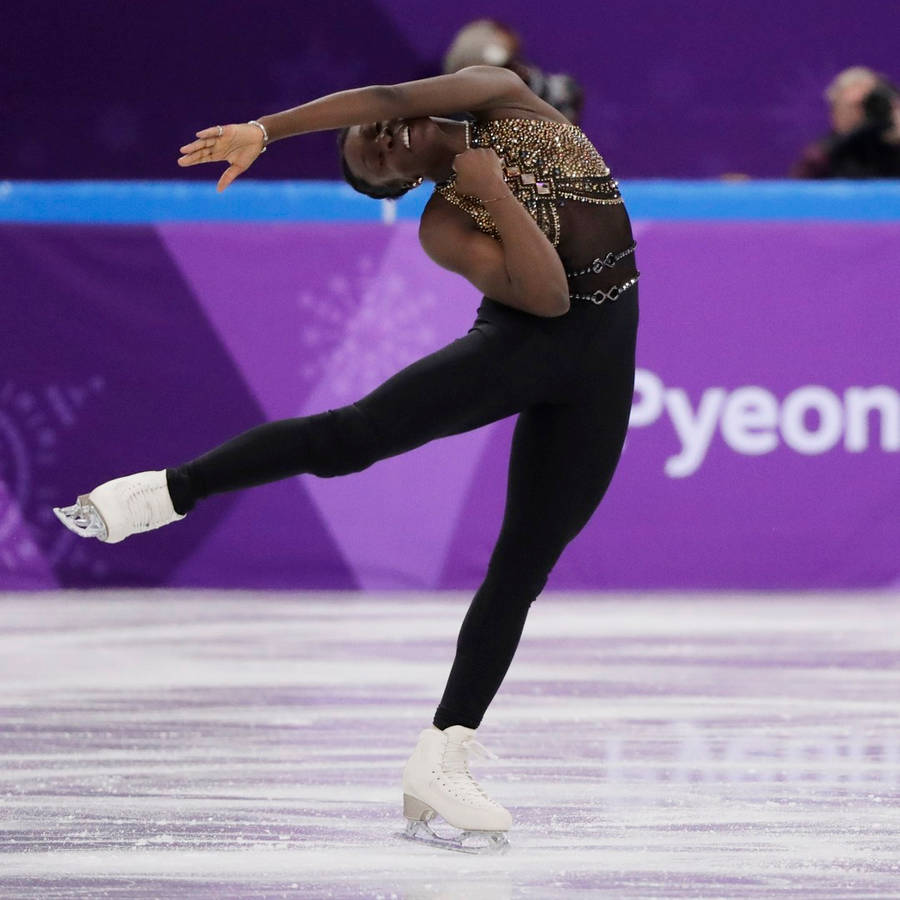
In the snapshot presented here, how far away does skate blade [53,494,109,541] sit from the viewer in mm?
2912

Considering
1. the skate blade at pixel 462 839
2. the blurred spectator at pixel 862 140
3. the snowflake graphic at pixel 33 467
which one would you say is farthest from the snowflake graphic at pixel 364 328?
the skate blade at pixel 462 839

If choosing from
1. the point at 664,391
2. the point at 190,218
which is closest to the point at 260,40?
the point at 190,218

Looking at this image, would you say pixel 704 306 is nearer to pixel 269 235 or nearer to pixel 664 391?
pixel 664 391

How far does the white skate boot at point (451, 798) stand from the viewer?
302 centimetres

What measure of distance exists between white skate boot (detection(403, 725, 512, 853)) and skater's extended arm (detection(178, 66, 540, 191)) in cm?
97

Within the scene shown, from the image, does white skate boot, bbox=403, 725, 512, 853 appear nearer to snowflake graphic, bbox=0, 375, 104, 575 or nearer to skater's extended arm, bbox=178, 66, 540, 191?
skater's extended arm, bbox=178, 66, 540, 191

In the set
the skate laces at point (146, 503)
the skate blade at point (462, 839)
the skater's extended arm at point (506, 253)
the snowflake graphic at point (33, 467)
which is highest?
the snowflake graphic at point (33, 467)

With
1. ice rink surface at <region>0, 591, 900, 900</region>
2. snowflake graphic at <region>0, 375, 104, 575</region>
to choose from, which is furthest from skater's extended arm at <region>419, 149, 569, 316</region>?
snowflake graphic at <region>0, 375, 104, 575</region>

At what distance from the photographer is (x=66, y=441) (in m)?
6.35

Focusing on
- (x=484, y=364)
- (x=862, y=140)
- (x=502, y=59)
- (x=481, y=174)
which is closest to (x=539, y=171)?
(x=481, y=174)

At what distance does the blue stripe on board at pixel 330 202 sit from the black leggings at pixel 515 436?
3.43m

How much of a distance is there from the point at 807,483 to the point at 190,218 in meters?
2.25

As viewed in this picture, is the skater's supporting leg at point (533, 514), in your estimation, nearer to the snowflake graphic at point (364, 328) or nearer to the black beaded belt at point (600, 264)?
the black beaded belt at point (600, 264)

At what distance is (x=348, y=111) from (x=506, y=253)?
0.32 metres
